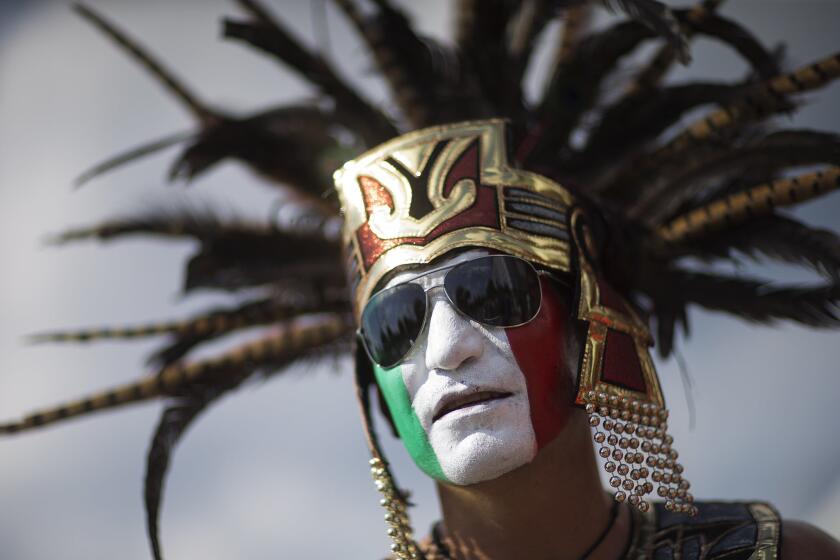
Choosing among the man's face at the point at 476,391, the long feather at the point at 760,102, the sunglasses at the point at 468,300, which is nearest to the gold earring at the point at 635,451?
the man's face at the point at 476,391

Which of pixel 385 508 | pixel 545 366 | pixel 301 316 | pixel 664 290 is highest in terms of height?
pixel 301 316

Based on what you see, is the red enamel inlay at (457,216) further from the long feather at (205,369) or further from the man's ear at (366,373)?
the long feather at (205,369)

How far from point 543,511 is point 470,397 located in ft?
1.63

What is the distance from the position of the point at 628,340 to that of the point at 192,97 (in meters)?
2.63

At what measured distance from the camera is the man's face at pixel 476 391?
11.1ft

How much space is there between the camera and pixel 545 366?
3490 millimetres

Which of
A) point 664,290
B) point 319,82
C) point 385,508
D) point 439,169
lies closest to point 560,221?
point 439,169

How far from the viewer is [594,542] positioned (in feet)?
12.0

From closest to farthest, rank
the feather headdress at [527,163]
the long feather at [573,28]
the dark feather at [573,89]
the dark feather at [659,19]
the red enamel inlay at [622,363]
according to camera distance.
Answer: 1. the red enamel inlay at [622,363]
2. the dark feather at [659,19]
3. the feather headdress at [527,163]
4. the dark feather at [573,89]
5. the long feather at [573,28]

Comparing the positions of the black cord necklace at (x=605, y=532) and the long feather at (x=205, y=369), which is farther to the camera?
the long feather at (x=205, y=369)

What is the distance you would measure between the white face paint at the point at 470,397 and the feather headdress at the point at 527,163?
840mm

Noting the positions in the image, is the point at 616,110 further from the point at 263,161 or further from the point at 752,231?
the point at 263,161

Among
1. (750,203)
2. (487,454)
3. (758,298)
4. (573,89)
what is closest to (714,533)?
(487,454)

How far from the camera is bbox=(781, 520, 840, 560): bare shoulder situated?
3539 mm
